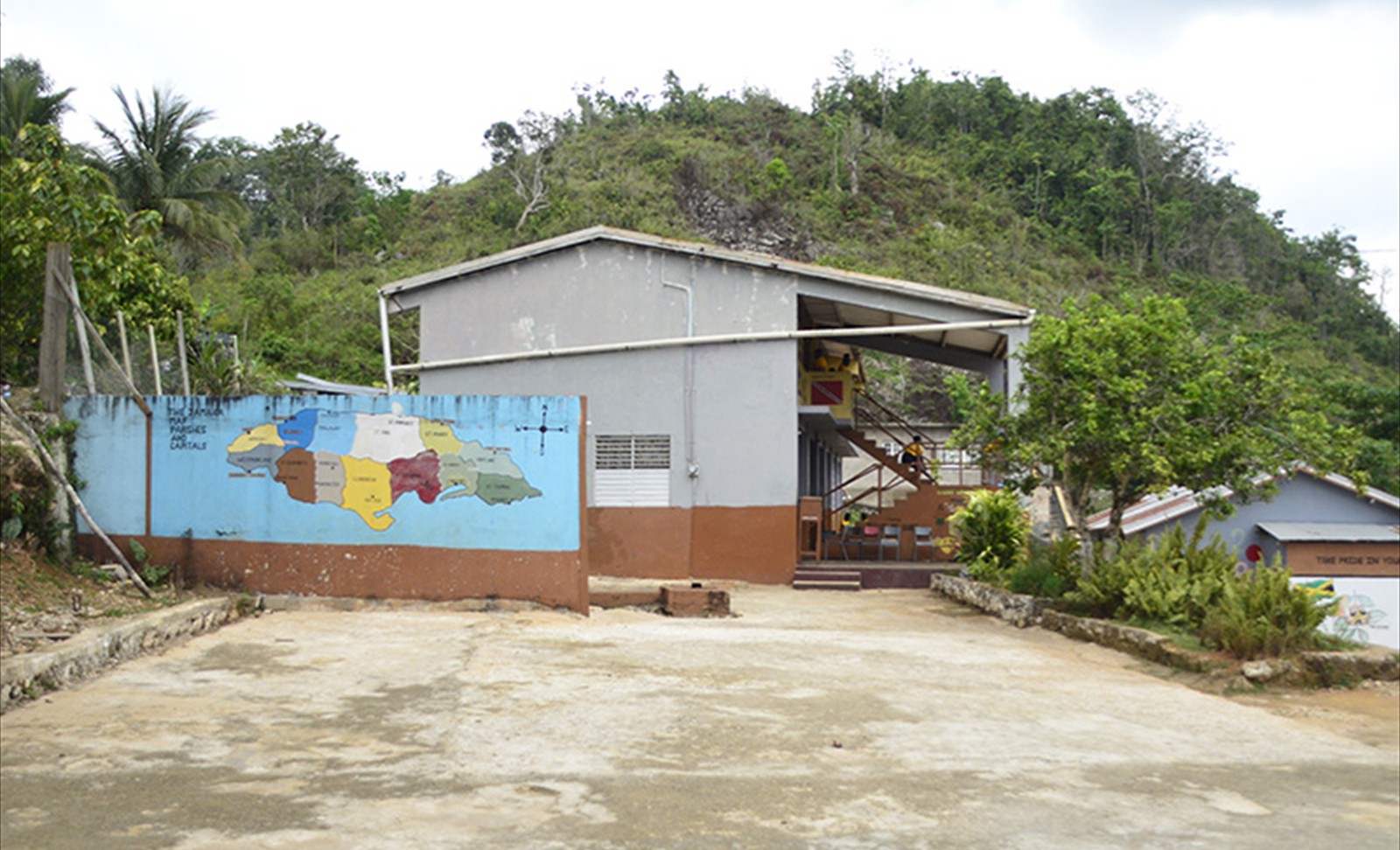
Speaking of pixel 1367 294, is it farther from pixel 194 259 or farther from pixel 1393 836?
pixel 1393 836

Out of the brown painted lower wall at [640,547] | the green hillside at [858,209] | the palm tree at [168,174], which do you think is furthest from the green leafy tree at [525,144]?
the brown painted lower wall at [640,547]

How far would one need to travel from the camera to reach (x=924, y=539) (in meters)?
23.3

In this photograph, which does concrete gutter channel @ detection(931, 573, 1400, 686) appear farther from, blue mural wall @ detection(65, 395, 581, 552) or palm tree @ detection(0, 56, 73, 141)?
palm tree @ detection(0, 56, 73, 141)

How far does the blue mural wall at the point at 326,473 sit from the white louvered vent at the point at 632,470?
703cm

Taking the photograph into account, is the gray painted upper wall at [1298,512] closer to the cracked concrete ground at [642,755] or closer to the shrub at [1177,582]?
the shrub at [1177,582]

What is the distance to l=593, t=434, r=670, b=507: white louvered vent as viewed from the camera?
1992 centimetres

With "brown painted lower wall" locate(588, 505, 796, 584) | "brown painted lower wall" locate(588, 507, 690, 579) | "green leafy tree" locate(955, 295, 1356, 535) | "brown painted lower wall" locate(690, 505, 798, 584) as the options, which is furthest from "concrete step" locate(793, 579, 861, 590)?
"green leafy tree" locate(955, 295, 1356, 535)

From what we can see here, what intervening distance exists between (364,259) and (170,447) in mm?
37536

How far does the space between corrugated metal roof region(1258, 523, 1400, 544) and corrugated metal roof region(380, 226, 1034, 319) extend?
17.8ft

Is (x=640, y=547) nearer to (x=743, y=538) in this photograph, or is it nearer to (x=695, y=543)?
(x=695, y=543)

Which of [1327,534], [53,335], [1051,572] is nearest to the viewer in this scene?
[53,335]

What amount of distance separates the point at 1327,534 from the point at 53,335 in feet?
60.7

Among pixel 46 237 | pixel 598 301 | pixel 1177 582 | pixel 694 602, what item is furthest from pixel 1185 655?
pixel 46 237

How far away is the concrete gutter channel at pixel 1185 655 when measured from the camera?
10.7 meters
